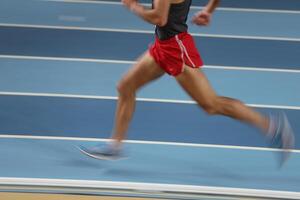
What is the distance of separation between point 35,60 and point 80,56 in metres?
0.47

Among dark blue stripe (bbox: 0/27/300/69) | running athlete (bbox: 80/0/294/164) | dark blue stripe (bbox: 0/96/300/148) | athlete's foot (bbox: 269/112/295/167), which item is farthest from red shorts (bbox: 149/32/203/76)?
dark blue stripe (bbox: 0/27/300/69)

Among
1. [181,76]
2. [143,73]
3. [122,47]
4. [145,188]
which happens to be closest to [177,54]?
[181,76]

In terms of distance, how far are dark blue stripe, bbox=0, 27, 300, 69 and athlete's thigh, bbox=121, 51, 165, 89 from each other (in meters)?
2.85

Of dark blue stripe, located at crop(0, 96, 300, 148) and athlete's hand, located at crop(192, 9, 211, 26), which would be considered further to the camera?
dark blue stripe, located at crop(0, 96, 300, 148)

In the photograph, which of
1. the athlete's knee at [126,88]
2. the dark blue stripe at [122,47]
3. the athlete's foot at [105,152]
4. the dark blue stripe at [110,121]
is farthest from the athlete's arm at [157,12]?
the dark blue stripe at [122,47]

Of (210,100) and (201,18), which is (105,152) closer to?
(210,100)

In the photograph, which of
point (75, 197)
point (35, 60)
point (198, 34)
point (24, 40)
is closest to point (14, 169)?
point (75, 197)

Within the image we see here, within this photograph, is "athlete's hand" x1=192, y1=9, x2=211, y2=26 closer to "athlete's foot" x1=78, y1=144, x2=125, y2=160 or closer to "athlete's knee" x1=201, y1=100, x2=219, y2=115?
"athlete's knee" x1=201, y1=100, x2=219, y2=115

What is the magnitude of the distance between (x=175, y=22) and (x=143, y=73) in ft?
1.38

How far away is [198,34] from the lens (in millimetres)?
9734

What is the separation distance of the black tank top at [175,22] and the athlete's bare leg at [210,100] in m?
0.25

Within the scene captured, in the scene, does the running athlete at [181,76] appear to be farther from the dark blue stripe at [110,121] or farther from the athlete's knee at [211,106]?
the dark blue stripe at [110,121]

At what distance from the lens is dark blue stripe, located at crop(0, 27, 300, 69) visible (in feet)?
29.1

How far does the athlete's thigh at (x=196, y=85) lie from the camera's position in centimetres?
580
